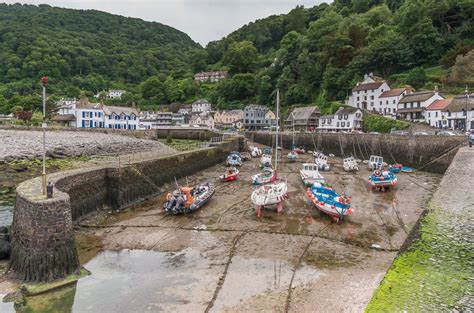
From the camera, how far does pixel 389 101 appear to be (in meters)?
58.1

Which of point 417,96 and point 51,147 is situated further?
point 417,96

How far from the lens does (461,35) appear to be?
65312 millimetres

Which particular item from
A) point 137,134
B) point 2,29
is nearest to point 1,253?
point 137,134

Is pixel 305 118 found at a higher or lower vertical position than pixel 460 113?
lower

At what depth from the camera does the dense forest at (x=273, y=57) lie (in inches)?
2581

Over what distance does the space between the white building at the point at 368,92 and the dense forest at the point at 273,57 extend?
13.8 ft

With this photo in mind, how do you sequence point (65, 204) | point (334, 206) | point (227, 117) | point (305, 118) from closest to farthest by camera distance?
point (65, 204) → point (334, 206) → point (305, 118) → point (227, 117)

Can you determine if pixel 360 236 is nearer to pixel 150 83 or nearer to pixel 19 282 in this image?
pixel 19 282

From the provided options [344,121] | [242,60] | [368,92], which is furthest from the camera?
[242,60]

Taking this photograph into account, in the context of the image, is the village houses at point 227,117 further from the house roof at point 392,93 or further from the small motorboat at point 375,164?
the small motorboat at point 375,164

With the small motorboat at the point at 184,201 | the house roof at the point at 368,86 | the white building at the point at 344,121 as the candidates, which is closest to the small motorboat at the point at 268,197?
the small motorboat at the point at 184,201

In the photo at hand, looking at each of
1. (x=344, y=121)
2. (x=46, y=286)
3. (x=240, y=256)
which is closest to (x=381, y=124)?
(x=344, y=121)

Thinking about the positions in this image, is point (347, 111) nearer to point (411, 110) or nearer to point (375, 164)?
point (411, 110)

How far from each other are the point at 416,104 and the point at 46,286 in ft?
179
